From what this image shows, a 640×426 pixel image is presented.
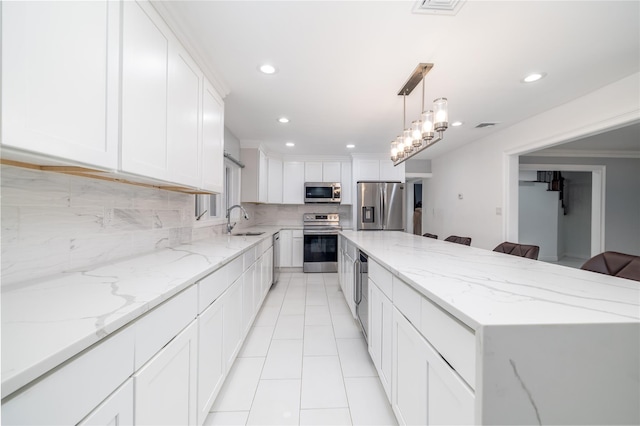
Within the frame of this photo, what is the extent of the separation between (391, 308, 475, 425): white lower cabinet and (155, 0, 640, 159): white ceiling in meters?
1.77

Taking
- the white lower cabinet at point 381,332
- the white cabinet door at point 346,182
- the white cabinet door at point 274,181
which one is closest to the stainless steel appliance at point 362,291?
the white lower cabinet at point 381,332

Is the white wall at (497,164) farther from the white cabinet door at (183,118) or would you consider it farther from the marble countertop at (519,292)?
the white cabinet door at (183,118)

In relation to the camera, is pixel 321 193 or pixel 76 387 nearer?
pixel 76 387

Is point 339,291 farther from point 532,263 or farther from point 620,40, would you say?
point 620,40

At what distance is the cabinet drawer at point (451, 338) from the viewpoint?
26.7 inches

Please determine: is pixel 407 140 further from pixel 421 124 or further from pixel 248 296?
pixel 248 296

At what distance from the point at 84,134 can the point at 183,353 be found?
3.08 ft

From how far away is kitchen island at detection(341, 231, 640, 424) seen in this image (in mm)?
621

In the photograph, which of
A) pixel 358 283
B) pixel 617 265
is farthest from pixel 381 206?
pixel 617 265

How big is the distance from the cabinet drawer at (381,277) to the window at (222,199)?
1.79m

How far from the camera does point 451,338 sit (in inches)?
30.2

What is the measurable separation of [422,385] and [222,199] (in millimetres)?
3079

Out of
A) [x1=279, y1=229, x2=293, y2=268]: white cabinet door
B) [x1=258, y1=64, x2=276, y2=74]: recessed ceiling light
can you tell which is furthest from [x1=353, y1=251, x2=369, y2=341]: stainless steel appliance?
[x1=279, y1=229, x2=293, y2=268]: white cabinet door

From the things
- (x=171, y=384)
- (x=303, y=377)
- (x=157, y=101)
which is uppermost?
(x=157, y=101)
